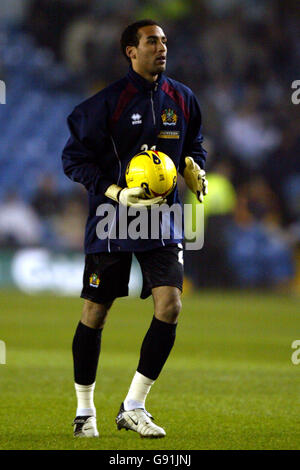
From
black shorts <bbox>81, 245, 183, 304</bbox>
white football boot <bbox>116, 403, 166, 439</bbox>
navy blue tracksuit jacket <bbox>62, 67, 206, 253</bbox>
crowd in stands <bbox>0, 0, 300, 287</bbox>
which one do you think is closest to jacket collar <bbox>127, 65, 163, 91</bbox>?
navy blue tracksuit jacket <bbox>62, 67, 206, 253</bbox>

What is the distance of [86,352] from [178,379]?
8.17ft

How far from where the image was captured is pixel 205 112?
19.1 m

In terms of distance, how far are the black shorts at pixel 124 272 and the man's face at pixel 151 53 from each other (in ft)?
3.26

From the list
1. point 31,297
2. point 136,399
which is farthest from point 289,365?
point 31,297

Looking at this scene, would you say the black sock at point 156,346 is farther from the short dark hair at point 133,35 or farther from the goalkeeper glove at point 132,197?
the short dark hair at point 133,35

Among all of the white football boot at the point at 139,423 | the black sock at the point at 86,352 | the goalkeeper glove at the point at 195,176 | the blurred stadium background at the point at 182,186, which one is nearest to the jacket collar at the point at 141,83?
the goalkeeper glove at the point at 195,176

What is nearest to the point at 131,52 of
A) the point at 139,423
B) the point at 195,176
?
the point at 195,176

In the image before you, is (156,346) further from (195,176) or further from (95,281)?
(195,176)

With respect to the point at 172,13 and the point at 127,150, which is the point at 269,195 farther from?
the point at 127,150

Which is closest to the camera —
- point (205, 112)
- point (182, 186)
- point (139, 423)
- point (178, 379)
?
point (139, 423)

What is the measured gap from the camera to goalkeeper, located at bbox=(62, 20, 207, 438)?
5418mm

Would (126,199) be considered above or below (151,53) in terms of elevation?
below

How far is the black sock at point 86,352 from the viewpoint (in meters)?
5.53

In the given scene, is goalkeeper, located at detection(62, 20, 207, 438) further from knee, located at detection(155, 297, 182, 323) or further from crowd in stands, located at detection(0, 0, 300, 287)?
crowd in stands, located at detection(0, 0, 300, 287)
